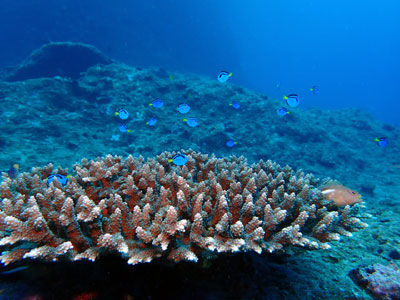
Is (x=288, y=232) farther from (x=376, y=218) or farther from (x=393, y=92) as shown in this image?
(x=393, y=92)

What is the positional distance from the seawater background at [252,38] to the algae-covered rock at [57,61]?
488 inches

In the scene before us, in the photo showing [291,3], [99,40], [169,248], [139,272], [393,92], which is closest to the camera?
[169,248]

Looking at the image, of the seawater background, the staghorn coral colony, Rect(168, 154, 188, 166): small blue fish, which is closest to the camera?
the staghorn coral colony

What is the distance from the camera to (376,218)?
568cm

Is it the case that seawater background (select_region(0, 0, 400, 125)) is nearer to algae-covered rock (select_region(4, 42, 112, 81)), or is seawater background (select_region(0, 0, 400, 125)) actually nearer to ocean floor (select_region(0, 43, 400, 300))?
algae-covered rock (select_region(4, 42, 112, 81))

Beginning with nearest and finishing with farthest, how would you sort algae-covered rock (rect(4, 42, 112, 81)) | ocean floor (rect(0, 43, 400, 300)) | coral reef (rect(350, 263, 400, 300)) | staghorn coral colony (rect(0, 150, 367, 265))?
staghorn coral colony (rect(0, 150, 367, 265)) < ocean floor (rect(0, 43, 400, 300)) < coral reef (rect(350, 263, 400, 300)) < algae-covered rock (rect(4, 42, 112, 81))

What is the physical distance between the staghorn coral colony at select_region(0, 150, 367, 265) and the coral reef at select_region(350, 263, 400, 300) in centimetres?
80

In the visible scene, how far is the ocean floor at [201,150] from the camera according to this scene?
7.64 ft

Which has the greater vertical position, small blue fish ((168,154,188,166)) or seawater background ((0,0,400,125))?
seawater background ((0,0,400,125))

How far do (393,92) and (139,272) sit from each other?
18753cm

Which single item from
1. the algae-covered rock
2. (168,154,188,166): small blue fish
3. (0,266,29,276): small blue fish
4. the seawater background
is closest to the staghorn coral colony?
(0,266,29,276): small blue fish

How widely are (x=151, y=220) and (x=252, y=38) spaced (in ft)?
478

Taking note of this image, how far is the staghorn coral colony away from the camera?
2.06 metres

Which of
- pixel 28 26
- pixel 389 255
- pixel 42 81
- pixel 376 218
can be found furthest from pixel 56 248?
pixel 28 26
